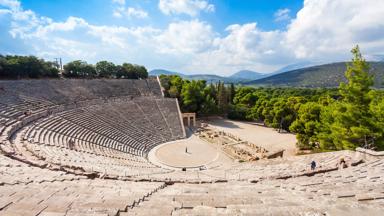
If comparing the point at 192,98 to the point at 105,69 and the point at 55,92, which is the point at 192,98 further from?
the point at 55,92

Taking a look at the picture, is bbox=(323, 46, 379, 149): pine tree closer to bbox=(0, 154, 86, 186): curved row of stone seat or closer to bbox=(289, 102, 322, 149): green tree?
bbox=(289, 102, 322, 149): green tree

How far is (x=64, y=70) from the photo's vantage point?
4444 centimetres

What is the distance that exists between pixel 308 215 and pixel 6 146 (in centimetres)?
1560

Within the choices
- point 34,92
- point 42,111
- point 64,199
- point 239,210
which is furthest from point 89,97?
point 239,210

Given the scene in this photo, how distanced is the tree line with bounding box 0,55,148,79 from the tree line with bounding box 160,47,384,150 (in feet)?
27.6

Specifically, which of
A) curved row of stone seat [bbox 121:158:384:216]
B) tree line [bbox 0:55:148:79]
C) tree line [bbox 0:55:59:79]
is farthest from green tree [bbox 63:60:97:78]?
curved row of stone seat [bbox 121:158:384:216]

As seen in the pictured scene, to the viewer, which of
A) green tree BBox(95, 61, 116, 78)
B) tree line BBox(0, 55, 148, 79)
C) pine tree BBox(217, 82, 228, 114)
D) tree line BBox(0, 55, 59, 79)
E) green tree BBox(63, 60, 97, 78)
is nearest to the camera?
tree line BBox(0, 55, 59, 79)

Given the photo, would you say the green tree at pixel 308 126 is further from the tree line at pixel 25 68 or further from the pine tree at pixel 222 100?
the tree line at pixel 25 68

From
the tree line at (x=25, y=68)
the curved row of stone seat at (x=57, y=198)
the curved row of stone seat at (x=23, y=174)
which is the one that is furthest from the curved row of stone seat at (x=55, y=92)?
the curved row of stone seat at (x=57, y=198)

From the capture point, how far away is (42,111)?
2412 centimetres

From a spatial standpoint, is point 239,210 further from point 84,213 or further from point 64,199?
point 64,199

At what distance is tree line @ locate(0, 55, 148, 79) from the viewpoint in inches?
1340

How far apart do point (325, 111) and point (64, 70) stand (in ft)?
140

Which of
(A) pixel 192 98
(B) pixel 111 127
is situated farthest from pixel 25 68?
(A) pixel 192 98
